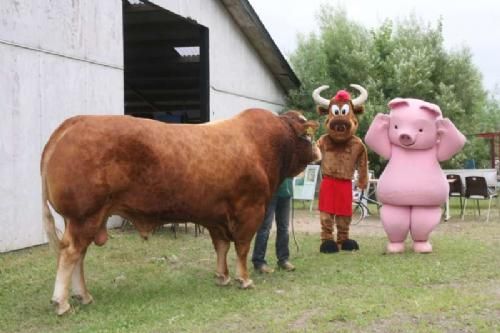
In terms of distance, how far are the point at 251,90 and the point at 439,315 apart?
1142cm

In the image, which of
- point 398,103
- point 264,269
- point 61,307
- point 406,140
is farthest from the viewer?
point 398,103

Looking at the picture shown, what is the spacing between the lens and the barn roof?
45.6ft

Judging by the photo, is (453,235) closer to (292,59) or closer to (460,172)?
(460,172)

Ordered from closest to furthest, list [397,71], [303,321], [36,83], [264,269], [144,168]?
[303,321]
[144,168]
[264,269]
[36,83]
[397,71]

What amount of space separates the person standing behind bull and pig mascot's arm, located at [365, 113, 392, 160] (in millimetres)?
1836

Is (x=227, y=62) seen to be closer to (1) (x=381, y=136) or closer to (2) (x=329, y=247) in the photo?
(1) (x=381, y=136)

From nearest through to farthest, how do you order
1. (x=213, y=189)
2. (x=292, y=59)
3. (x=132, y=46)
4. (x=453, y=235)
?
1. (x=213, y=189)
2. (x=453, y=235)
3. (x=132, y=46)
4. (x=292, y=59)

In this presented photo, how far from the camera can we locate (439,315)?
509 cm

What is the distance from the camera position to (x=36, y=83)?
8.95 m

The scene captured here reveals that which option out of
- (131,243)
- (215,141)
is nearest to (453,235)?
(131,243)

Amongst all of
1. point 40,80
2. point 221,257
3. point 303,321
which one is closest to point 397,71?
point 40,80

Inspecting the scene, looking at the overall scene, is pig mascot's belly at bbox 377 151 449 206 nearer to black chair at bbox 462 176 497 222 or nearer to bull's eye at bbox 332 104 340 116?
bull's eye at bbox 332 104 340 116

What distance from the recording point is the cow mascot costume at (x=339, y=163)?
331 inches

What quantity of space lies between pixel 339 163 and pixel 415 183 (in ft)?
3.29
